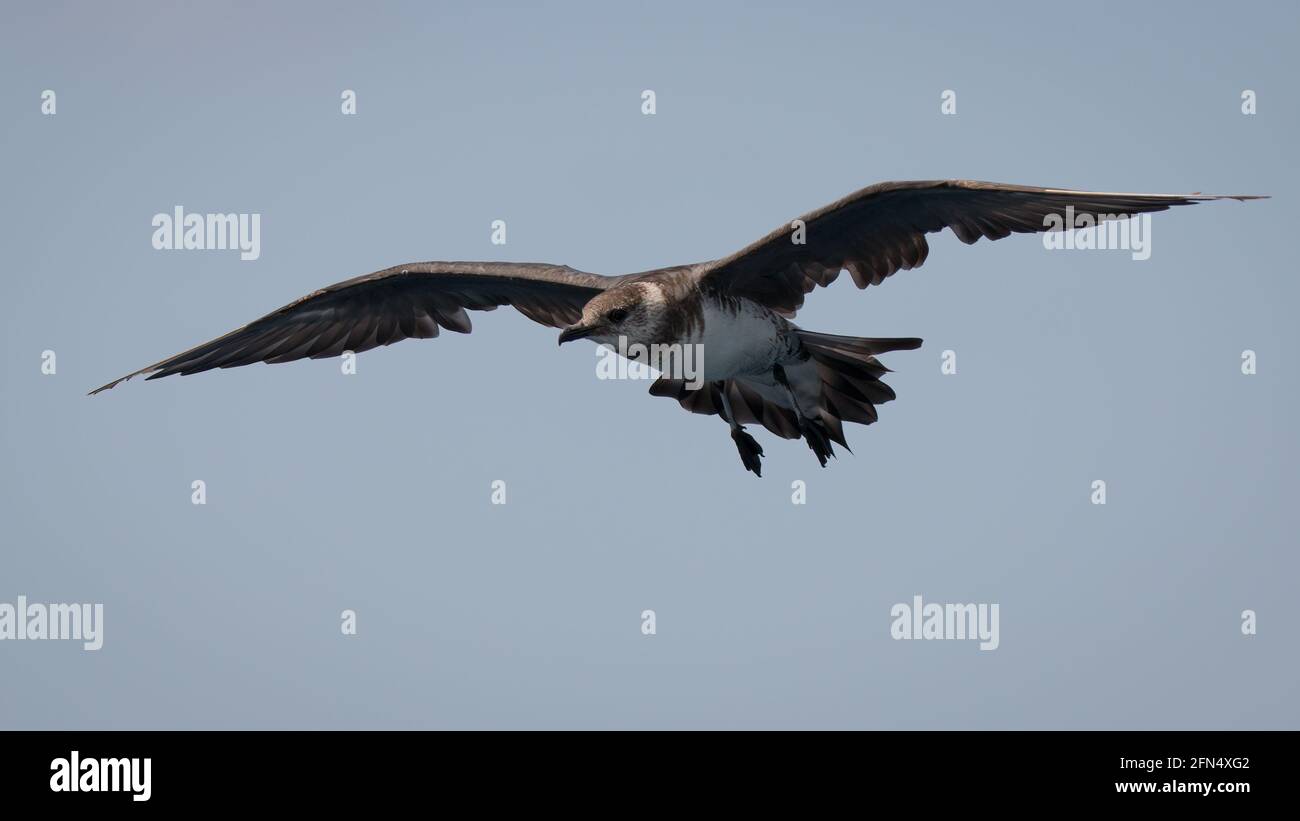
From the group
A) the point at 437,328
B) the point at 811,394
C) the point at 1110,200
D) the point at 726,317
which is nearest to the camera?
the point at 1110,200

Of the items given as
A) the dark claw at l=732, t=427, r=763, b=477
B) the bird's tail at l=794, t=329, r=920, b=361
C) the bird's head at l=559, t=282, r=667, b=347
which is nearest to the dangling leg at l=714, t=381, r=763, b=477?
the dark claw at l=732, t=427, r=763, b=477

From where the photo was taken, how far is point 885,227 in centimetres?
1288

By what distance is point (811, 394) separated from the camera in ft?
46.2

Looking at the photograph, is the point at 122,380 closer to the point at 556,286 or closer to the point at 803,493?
the point at 556,286

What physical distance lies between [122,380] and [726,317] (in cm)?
509

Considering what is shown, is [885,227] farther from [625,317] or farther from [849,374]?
[625,317]

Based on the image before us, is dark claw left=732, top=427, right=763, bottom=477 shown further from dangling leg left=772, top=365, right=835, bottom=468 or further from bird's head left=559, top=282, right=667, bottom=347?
bird's head left=559, top=282, right=667, bottom=347

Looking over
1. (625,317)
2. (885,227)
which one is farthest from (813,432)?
Result: (625,317)

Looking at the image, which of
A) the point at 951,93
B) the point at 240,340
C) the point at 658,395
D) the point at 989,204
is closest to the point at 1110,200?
the point at 989,204

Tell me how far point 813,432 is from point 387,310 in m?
4.17

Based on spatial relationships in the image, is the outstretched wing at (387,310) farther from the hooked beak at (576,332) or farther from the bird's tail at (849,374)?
the bird's tail at (849,374)

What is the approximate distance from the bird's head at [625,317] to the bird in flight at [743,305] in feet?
0.04

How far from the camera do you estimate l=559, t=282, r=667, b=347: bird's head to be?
1227 centimetres

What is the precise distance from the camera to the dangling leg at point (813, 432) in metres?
14.0
